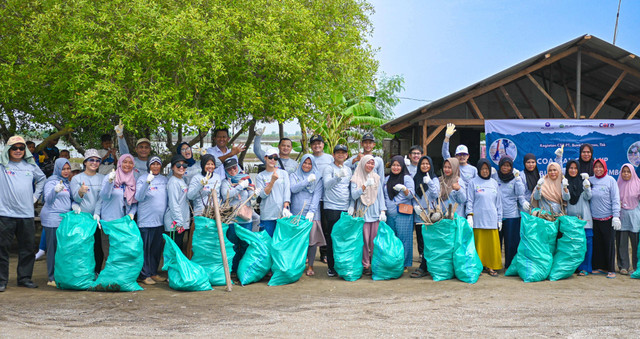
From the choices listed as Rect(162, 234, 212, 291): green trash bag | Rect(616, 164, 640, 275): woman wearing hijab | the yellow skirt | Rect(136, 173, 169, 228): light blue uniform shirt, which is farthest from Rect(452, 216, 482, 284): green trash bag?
Rect(136, 173, 169, 228): light blue uniform shirt

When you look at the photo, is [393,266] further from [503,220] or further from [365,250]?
[503,220]

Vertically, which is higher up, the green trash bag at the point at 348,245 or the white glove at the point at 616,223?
the white glove at the point at 616,223

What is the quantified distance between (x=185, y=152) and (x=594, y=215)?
15.0 ft

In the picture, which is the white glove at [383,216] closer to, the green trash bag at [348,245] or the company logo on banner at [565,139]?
the green trash bag at [348,245]

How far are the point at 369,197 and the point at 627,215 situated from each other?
2.81m

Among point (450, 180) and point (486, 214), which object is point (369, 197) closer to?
point (450, 180)

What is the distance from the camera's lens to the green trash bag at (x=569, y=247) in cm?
573

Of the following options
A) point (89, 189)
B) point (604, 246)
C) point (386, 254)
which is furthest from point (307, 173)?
point (604, 246)

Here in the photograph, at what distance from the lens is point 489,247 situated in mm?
6023

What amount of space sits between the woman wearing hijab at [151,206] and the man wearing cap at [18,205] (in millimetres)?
1117

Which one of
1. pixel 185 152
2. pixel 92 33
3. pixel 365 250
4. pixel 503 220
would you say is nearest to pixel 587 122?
pixel 503 220

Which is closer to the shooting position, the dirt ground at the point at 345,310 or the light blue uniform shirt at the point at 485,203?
the dirt ground at the point at 345,310

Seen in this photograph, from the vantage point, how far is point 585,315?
14.7ft

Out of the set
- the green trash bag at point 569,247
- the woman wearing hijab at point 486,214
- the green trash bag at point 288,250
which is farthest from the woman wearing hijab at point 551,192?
the green trash bag at point 288,250
